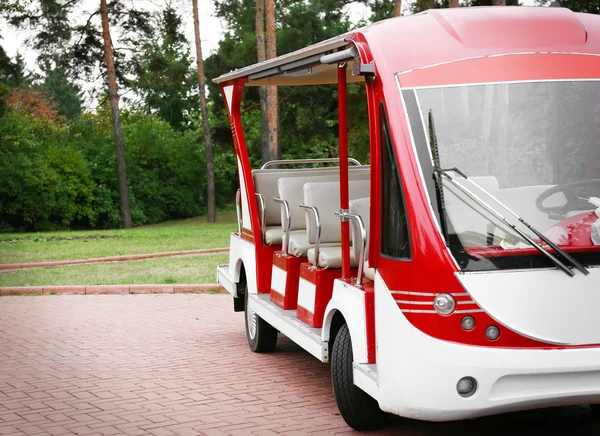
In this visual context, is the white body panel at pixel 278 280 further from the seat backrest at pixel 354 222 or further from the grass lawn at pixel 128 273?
the grass lawn at pixel 128 273

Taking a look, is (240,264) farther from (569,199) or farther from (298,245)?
(569,199)

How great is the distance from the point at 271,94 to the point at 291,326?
19830 millimetres

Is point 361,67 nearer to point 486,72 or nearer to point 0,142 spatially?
point 486,72

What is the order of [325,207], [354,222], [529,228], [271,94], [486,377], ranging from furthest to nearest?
[271,94] < [325,207] < [354,222] < [529,228] < [486,377]

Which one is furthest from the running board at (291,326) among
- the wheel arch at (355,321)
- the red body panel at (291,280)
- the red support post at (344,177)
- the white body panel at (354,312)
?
the red support post at (344,177)

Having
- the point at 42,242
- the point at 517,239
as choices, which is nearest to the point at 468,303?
the point at 517,239

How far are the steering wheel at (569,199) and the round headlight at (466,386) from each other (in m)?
1.05

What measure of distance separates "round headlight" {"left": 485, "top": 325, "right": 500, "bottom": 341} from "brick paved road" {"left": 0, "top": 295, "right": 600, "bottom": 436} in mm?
1432

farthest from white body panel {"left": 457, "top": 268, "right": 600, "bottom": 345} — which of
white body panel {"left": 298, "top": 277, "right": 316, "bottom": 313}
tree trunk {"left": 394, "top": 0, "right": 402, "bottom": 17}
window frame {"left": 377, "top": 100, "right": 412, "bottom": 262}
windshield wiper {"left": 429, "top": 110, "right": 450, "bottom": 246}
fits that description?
tree trunk {"left": 394, "top": 0, "right": 402, "bottom": 17}

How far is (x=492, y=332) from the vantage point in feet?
16.2

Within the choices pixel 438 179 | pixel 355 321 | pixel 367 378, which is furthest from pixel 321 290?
pixel 438 179

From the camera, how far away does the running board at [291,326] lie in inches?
256

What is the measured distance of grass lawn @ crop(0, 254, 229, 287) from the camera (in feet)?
47.3

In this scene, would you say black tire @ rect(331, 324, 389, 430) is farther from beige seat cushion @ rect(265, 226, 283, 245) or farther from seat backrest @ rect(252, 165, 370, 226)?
seat backrest @ rect(252, 165, 370, 226)
